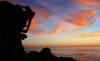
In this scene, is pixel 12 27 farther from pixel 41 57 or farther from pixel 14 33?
pixel 41 57

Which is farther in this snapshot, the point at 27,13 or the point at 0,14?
the point at 27,13

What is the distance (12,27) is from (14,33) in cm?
70

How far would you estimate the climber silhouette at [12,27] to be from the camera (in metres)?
28.9

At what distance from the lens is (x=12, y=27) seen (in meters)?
30.2

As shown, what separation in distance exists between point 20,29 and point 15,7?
8.88 ft

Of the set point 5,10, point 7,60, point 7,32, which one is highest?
point 5,10

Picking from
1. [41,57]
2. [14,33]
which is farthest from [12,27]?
[41,57]

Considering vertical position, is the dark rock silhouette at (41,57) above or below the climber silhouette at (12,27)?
below

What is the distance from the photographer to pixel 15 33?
30688 mm

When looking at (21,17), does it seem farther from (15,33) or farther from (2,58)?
(2,58)

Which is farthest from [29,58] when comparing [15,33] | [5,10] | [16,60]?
[5,10]

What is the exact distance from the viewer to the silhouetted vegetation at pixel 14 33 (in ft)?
95.0

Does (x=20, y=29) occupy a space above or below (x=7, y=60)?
above

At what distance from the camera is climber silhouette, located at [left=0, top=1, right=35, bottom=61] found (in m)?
28.9
